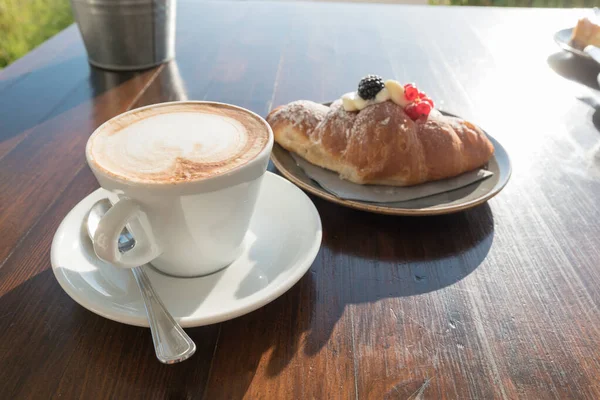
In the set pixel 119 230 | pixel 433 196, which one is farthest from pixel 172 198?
pixel 433 196

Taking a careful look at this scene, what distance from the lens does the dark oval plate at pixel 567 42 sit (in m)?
1.29

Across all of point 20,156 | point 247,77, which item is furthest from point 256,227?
point 247,77

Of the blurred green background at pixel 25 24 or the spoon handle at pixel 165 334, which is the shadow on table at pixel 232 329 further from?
the blurred green background at pixel 25 24

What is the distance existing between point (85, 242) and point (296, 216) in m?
0.26

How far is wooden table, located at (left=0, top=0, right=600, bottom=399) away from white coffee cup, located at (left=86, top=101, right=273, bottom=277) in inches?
3.4

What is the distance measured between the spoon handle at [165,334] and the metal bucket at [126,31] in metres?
0.88

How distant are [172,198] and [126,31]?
0.88 meters

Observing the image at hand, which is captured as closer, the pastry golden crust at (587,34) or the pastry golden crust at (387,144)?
the pastry golden crust at (387,144)

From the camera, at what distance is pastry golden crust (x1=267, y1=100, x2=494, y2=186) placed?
31.0 inches

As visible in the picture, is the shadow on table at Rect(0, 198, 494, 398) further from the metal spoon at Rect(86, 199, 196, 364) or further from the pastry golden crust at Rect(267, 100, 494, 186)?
the pastry golden crust at Rect(267, 100, 494, 186)

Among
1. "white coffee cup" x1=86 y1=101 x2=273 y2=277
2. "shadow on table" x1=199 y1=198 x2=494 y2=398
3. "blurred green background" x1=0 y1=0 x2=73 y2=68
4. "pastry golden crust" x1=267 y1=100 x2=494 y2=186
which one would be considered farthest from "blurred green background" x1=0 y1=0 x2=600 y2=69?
"shadow on table" x1=199 y1=198 x2=494 y2=398

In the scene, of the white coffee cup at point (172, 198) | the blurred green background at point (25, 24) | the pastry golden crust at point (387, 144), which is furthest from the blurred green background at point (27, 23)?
the white coffee cup at point (172, 198)

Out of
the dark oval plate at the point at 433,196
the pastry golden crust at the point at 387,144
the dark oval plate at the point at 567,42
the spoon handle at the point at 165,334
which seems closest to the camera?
the spoon handle at the point at 165,334

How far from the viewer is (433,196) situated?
0.75 m
